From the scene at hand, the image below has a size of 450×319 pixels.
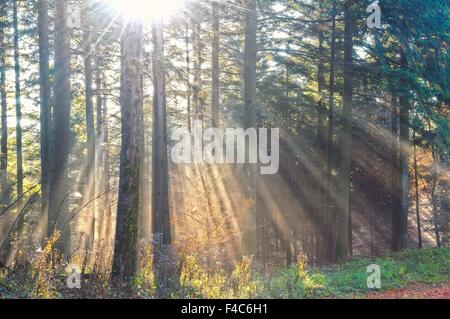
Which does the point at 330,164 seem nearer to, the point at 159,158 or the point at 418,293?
the point at 159,158

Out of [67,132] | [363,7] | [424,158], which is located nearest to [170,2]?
[67,132]

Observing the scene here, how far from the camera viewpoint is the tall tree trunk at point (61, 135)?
11500mm

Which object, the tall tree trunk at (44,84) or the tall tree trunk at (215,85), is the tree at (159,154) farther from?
the tall tree trunk at (215,85)

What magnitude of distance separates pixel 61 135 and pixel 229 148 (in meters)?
8.17

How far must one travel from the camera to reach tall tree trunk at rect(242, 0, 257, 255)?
13906mm

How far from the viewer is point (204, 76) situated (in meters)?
22.8

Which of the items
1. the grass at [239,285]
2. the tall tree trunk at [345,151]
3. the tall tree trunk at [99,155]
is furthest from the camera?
the tall tree trunk at [99,155]

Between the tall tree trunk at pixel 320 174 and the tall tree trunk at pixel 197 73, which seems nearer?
the tall tree trunk at pixel 197 73

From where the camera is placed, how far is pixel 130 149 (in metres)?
8.03

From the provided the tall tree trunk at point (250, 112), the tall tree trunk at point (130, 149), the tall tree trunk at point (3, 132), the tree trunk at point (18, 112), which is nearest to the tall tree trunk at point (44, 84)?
the tall tree trunk at point (130, 149)

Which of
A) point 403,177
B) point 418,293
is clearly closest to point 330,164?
point 403,177

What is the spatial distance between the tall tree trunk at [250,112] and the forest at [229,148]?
5cm
